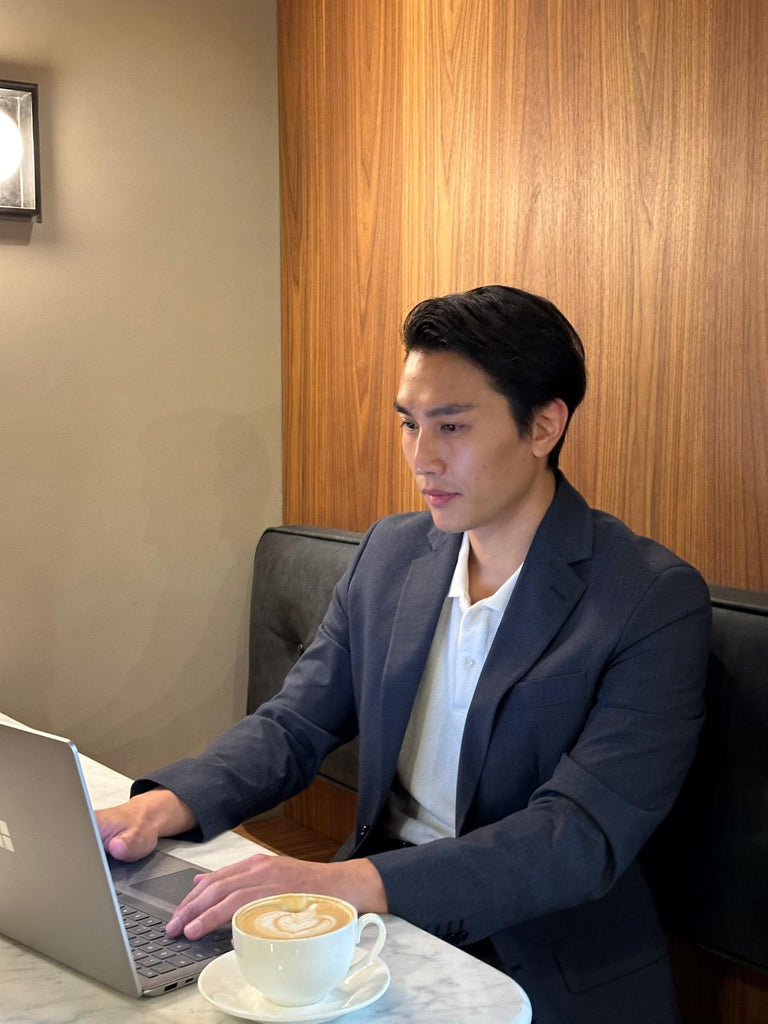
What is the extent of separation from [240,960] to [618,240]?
51.0 inches

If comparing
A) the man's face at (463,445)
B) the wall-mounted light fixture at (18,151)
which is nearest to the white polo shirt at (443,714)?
the man's face at (463,445)

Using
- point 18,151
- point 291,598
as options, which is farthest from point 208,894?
point 18,151

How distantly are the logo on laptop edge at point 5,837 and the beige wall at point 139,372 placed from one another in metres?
1.45

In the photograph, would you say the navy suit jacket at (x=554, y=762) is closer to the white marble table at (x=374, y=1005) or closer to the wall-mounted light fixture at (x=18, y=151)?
the white marble table at (x=374, y=1005)

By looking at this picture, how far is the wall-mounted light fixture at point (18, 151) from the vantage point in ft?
7.43

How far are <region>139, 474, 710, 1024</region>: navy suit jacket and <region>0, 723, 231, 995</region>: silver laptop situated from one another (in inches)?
10.2

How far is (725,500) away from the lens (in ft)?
5.37

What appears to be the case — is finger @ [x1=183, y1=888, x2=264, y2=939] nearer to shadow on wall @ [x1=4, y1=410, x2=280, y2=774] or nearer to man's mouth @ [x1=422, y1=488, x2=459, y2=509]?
man's mouth @ [x1=422, y1=488, x2=459, y2=509]

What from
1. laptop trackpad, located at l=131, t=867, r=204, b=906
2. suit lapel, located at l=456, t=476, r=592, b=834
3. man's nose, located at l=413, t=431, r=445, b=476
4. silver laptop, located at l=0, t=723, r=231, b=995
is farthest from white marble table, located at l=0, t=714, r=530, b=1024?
man's nose, located at l=413, t=431, r=445, b=476

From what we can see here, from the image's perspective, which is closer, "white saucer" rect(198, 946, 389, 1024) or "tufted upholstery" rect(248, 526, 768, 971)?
"white saucer" rect(198, 946, 389, 1024)

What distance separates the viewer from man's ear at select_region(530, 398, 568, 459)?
1553 millimetres

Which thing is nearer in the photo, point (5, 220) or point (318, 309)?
point (5, 220)

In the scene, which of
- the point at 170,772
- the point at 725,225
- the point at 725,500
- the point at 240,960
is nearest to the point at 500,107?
the point at 725,225

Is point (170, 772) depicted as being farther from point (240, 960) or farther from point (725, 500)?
point (725, 500)
